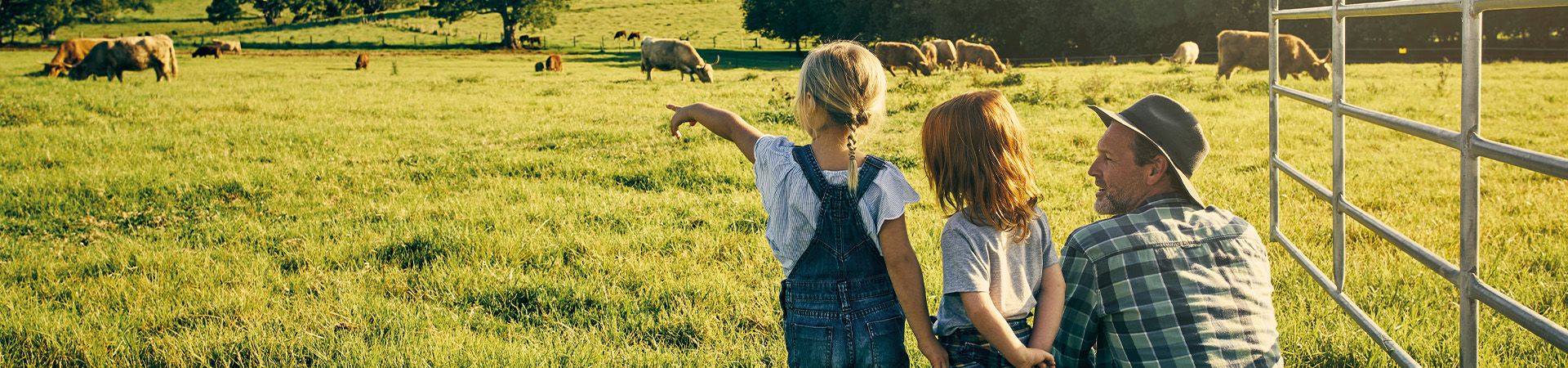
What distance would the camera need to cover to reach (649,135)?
11.4m

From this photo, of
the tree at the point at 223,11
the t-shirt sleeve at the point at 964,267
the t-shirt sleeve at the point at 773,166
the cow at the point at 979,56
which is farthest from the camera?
the tree at the point at 223,11

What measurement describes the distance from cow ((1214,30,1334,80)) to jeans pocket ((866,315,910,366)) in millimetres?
21456

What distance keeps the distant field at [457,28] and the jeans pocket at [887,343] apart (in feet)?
173

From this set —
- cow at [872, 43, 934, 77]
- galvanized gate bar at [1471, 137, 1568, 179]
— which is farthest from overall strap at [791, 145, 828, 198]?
cow at [872, 43, 934, 77]

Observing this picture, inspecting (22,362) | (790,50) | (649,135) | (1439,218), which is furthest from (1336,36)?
(790,50)

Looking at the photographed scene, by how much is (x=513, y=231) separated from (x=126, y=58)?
25.8m

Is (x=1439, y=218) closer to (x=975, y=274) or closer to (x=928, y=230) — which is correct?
(x=928, y=230)

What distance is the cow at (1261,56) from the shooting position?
22.4 metres

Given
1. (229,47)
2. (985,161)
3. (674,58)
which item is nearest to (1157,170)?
(985,161)

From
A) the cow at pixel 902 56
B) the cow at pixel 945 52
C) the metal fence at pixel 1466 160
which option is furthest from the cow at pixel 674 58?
the metal fence at pixel 1466 160

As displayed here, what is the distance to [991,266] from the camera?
2660mm

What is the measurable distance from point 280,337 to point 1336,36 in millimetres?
4357

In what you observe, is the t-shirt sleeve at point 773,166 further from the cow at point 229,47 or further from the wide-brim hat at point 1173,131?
the cow at point 229,47

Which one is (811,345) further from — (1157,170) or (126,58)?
(126,58)
